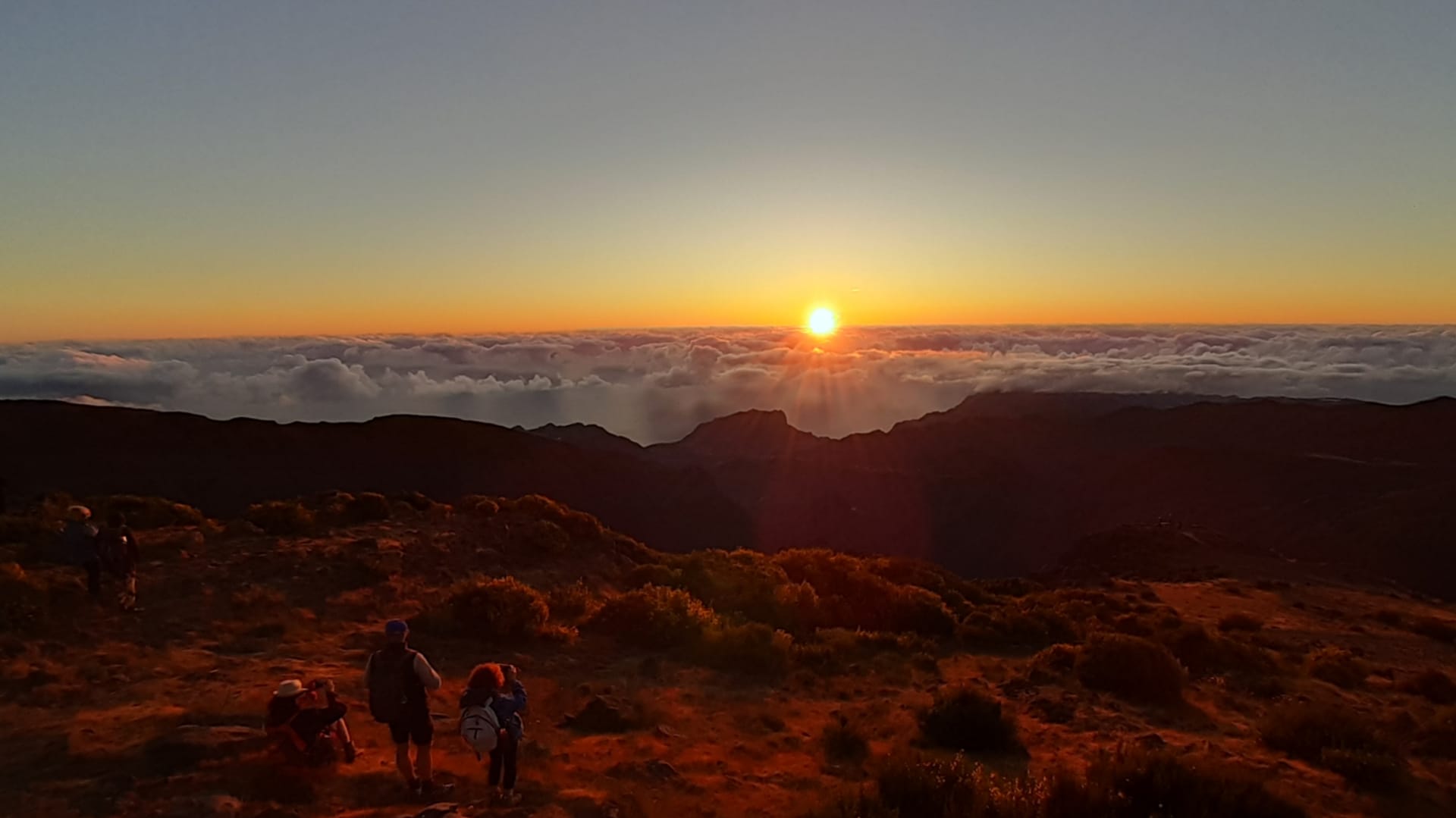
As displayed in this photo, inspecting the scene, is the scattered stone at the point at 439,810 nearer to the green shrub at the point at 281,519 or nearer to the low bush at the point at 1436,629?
the green shrub at the point at 281,519

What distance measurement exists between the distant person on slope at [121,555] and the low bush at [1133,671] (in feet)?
51.9

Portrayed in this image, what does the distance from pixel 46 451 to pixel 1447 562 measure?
322 feet

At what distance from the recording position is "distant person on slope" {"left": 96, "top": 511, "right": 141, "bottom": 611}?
530 inches

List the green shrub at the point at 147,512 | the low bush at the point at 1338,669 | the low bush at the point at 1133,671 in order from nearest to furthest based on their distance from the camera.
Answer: the low bush at the point at 1133,671
the low bush at the point at 1338,669
the green shrub at the point at 147,512

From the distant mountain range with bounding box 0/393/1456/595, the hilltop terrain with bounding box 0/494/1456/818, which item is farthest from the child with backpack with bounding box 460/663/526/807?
the distant mountain range with bounding box 0/393/1456/595

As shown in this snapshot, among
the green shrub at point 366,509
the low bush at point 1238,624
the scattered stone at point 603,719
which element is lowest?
the low bush at point 1238,624

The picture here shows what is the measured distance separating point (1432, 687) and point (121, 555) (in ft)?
75.1

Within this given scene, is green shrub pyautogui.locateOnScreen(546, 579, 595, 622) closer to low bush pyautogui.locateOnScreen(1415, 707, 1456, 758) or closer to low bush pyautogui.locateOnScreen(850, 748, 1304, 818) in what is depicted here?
low bush pyautogui.locateOnScreen(850, 748, 1304, 818)

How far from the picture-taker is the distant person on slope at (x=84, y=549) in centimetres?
1353

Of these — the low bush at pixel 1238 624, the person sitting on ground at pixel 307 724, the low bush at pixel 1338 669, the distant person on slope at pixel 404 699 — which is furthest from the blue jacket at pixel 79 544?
the low bush at pixel 1238 624

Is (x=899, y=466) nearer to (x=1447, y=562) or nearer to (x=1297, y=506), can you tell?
(x=1297, y=506)

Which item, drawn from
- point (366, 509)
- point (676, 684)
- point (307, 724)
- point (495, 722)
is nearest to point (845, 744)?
point (676, 684)

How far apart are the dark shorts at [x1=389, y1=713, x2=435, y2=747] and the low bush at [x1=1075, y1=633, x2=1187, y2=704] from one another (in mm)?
10513

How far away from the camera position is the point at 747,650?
13.6m
